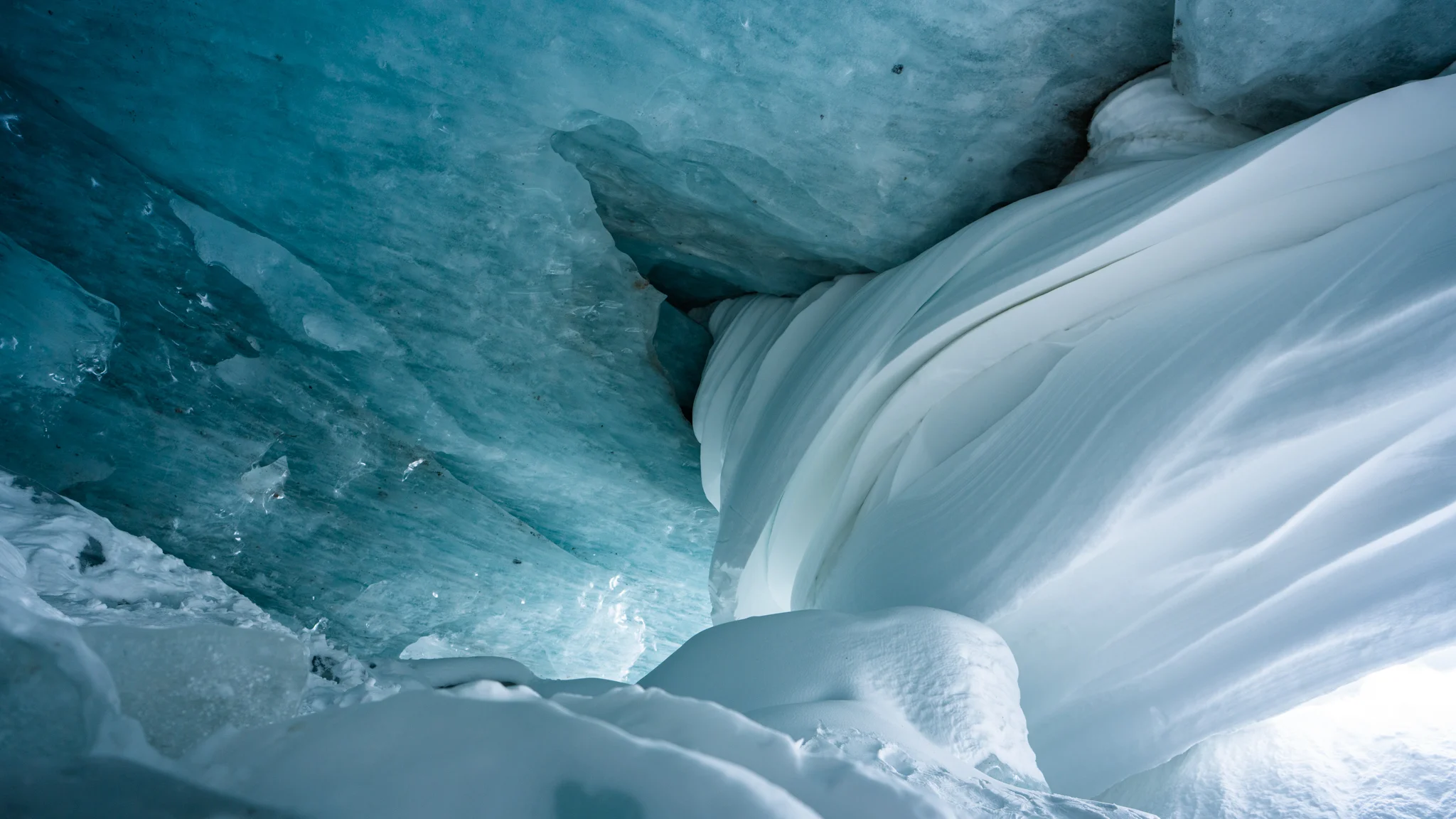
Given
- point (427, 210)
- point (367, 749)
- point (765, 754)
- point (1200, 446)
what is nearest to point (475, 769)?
point (367, 749)

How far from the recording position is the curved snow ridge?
1.25m

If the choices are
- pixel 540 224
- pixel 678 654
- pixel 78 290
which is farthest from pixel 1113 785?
pixel 78 290

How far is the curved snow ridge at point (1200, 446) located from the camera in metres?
1.25

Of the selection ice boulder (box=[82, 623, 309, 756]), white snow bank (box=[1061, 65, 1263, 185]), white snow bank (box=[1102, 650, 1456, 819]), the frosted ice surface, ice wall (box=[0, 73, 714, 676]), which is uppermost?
the frosted ice surface

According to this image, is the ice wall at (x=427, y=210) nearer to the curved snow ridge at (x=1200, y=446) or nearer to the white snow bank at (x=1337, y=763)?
the curved snow ridge at (x=1200, y=446)

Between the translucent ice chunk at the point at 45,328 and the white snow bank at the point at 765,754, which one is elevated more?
the white snow bank at the point at 765,754

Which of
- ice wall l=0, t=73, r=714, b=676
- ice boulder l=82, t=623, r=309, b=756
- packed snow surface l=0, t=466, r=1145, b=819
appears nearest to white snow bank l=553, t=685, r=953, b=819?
packed snow surface l=0, t=466, r=1145, b=819

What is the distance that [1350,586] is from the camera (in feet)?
4.17

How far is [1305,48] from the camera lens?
158 centimetres

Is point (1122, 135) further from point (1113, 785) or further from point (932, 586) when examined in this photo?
point (1113, 785)

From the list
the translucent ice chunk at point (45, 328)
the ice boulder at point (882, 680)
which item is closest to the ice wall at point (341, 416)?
the translucent ice chunk at point (45, 328)

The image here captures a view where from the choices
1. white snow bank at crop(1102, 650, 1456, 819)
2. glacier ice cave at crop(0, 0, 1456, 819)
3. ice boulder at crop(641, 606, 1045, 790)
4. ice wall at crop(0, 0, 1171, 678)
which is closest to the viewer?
glacier ice cave at crop(0, 0, 1456, 819)

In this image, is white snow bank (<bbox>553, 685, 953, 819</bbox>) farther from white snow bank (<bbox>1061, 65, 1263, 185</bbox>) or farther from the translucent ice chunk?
the translucent ice chunk

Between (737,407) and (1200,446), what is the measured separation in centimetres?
140
